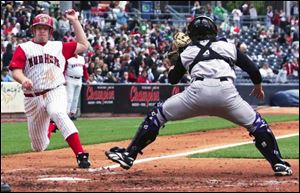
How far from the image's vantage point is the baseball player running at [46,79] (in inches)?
380

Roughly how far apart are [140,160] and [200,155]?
1.20 meters

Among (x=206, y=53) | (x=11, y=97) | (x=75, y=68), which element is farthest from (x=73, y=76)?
(x=206, y=53)

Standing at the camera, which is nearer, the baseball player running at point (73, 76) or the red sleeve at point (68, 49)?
the red sleeve at point (68, 49)

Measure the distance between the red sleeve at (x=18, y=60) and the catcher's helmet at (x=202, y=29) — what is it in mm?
1999

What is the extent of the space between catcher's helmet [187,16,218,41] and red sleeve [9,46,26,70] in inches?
78.7

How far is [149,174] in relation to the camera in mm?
9047

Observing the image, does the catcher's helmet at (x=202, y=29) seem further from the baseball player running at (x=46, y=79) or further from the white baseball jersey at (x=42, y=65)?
the white baseball jersey at (x=42, y=65)

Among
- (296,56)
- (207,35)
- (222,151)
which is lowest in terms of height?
(296,56)

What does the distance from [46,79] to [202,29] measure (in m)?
2.07

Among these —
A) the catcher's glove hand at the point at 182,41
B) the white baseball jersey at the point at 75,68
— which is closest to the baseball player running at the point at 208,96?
the catcher's glove hand at the point at 182,41

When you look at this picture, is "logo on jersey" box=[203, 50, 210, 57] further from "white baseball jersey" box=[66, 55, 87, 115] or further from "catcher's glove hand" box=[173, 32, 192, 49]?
"white baseball jersey" box=[66, 55, 87, 115]

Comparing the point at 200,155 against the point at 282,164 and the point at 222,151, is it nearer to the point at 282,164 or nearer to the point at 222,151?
the point at 222,151

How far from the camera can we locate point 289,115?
25.4 meters

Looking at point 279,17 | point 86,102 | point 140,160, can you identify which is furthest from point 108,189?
point 279,17
